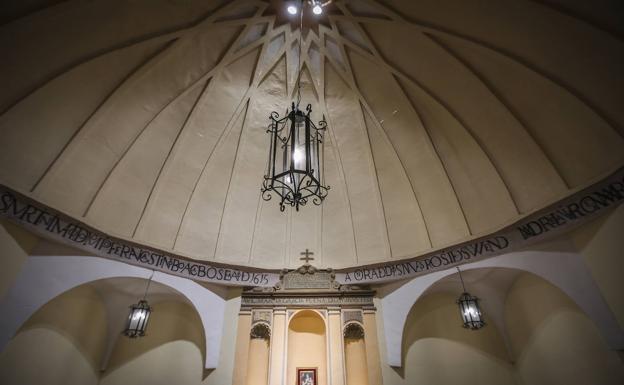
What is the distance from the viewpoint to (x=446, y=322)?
7.08m

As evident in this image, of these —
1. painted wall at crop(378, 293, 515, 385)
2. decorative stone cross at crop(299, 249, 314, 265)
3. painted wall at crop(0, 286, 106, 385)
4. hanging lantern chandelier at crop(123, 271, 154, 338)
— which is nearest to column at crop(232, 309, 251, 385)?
decorative stone cross at crop(299, 249, 314, 265)

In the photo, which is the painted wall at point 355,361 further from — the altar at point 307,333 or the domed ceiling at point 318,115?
the domed ceiling at point 318,115

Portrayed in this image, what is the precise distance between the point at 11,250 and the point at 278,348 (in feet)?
16.5

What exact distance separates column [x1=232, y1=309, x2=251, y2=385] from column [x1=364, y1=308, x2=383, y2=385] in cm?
255

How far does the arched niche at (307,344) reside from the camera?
22.0 feet

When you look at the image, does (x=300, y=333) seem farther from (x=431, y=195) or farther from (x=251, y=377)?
(x=431, y=195)

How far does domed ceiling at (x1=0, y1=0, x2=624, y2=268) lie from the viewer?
15.2 ft

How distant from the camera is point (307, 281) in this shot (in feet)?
24.0

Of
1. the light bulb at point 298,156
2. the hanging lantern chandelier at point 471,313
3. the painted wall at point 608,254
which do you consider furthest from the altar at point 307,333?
the painted wall at point 608,254

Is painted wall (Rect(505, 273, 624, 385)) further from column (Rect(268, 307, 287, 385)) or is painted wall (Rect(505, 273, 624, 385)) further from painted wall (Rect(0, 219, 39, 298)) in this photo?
painted wall (Rect(0, 219, 39, 298))

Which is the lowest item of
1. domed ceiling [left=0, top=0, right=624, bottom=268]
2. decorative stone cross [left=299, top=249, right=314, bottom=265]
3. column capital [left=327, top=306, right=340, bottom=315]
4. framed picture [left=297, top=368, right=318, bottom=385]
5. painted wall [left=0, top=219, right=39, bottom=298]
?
framed picture [left=297, top=368, right=318, bottom=385]

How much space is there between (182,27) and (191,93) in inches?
50.7

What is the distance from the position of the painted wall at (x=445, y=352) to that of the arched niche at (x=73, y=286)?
372cm

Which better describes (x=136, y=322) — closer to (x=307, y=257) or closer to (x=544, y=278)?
(x=307, y=257)
